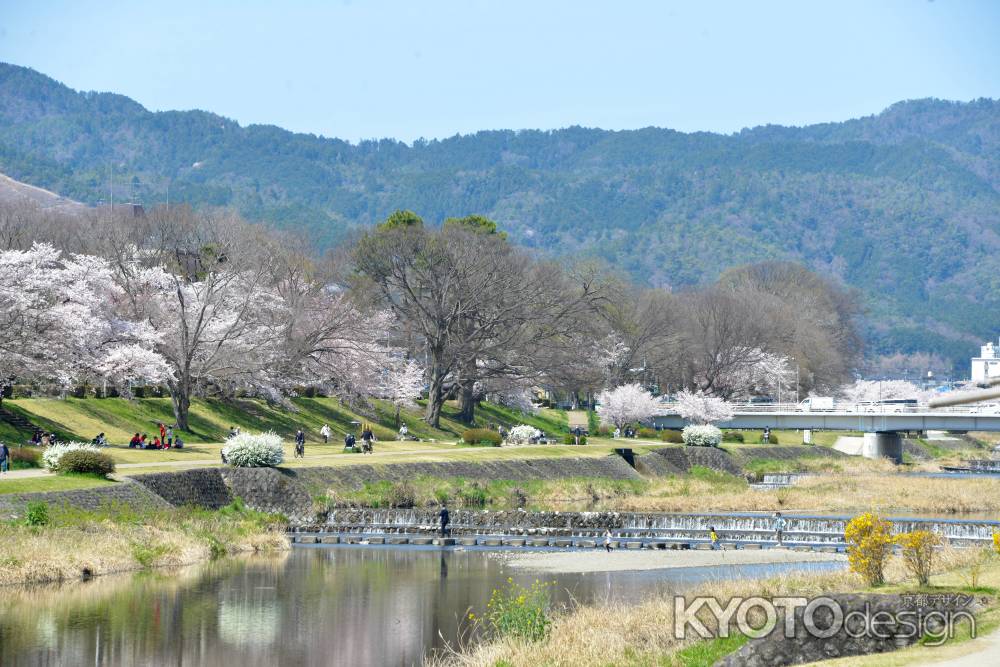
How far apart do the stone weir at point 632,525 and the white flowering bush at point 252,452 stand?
3.62m

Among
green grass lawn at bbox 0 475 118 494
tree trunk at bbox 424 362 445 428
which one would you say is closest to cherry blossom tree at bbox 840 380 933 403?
tree trunk at bbox 424 362 445 428

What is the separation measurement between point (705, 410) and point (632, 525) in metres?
60.5

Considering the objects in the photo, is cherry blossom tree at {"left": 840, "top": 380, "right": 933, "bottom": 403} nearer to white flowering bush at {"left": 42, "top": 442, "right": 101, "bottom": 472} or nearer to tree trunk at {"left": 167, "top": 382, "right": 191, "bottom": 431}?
tree trunk at {"left": 167, "top": 382, "right": 191, "bottom": 431}

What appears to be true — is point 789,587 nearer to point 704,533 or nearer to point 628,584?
point 628,584

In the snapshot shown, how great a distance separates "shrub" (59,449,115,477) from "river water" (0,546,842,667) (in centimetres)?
804

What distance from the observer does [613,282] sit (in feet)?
379

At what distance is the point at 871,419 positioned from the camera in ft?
367

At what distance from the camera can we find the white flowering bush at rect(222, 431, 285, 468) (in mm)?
59656

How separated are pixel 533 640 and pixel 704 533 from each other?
28964mm

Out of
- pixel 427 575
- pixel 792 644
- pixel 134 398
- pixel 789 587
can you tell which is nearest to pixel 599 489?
A: pixel 134 398

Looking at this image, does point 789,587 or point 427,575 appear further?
point 427,575

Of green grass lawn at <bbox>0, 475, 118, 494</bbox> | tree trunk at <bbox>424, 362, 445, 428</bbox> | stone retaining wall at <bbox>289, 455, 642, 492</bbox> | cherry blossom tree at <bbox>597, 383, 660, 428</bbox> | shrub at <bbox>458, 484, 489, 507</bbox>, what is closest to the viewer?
green grass lawn at <bbox>0, 475, 118, 494</bbox>

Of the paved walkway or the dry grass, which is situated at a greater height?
the paved walkway

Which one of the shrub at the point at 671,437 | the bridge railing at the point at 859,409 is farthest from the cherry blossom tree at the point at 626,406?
the shrub at the point at 671,437
